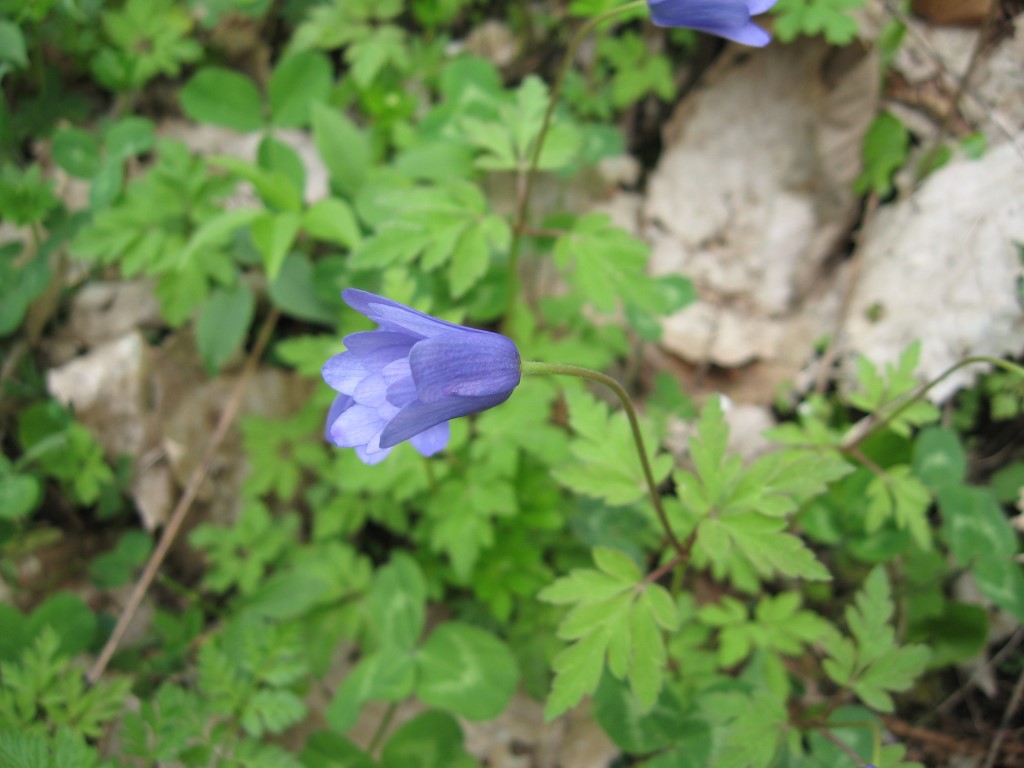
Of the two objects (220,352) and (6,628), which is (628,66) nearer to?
(220,352)

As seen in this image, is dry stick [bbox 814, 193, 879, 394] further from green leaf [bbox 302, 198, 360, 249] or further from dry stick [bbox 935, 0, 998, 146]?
green leaf [bbox 302, 198, 360, 249]

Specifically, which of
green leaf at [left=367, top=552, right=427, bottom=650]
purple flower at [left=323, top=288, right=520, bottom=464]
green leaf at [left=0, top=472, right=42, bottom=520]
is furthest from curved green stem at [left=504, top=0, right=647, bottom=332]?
green leaf at [left=0, top=472, right=42, bottom=520]

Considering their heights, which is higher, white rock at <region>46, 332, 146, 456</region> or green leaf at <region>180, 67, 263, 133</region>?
green leaf at <region>180, 67, 263, 133</region>

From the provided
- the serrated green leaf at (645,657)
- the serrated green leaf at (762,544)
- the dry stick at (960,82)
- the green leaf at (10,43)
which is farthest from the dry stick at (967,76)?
the green leaf at (10,43)

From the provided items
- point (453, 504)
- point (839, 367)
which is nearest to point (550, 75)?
point (839, 367)

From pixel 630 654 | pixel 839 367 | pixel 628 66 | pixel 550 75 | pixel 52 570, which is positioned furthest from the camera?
pixel 550 75

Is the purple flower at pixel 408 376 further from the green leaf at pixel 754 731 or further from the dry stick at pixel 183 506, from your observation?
the dry stick at pixel 183 506

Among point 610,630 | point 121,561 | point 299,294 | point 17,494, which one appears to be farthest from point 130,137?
point 610,630
